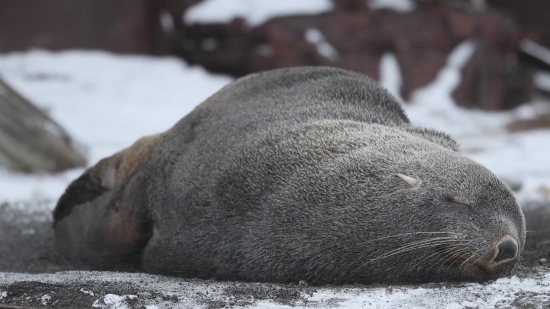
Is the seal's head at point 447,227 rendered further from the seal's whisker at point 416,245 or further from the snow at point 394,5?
the snow at point 394,5

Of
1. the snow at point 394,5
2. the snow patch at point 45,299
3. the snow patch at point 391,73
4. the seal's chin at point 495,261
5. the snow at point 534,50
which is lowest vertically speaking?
the snow patch at point 45,299

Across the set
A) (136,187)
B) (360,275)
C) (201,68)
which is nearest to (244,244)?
(360,275)

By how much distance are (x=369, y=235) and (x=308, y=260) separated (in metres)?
0.29

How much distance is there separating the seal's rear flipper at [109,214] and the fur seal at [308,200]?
12 millimetres

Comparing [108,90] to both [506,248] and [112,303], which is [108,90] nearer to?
[112,303]

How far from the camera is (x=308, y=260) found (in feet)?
11.5

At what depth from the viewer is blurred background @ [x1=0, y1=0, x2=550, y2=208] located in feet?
33.3

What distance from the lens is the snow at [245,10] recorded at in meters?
11.7

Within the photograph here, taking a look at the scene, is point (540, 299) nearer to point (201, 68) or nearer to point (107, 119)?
point (107, 119)

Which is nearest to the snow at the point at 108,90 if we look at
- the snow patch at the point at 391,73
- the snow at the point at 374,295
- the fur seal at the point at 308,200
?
the snow patch at the point at 391,73

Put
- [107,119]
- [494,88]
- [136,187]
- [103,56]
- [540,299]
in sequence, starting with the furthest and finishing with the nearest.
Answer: [494,88], [103,56], [107,119], [136,187], [540,299]

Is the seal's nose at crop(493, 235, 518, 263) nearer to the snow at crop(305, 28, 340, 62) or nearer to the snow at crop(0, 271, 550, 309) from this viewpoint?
the snow at crop(0, 271, 550, 309)

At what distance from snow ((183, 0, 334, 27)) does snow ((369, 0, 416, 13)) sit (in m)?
1.03

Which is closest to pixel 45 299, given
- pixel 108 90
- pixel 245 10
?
pixel 108 90
